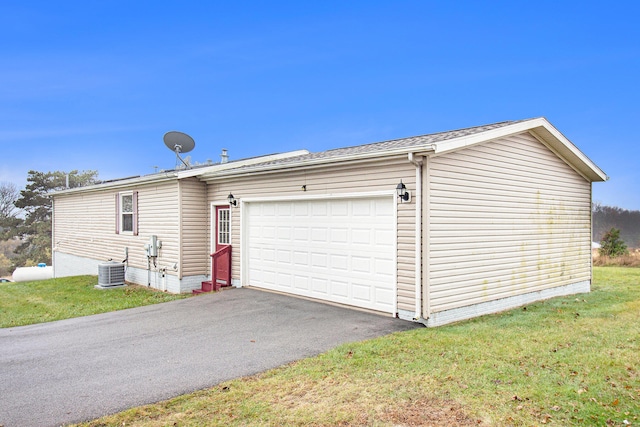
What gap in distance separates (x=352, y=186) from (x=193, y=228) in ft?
18.0

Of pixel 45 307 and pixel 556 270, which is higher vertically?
pixel 556 270

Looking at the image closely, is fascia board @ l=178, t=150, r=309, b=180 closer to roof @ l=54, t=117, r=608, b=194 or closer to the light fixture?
roof @ l=54, t=117, r=608, b=194

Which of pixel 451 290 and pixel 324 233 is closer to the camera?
pixel 451 290

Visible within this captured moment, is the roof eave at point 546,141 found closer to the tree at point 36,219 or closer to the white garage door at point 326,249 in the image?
the white garage door at point 326,249

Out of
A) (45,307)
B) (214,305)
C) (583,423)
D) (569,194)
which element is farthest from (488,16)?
(45,307)

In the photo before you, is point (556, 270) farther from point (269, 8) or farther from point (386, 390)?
point (269, 8)

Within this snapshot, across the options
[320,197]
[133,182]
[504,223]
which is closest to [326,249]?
[320,197]

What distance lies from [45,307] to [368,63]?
15388 millimetres

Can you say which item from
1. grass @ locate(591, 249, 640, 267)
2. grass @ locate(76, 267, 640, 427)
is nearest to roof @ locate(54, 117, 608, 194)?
grass @ locate(76, 267, 640, 427)

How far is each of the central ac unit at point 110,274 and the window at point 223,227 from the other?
163 inches

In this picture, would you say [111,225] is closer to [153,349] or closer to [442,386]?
[153,349]

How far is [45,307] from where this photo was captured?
10398 millimetres

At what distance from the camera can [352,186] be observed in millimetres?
8125

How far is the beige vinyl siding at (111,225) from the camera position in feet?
38.6
